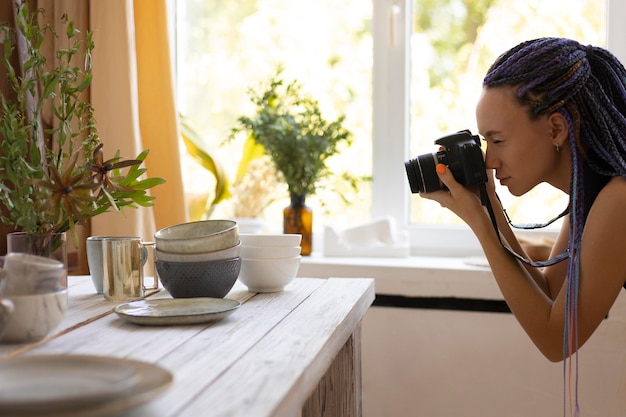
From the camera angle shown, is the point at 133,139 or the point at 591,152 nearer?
the point at 591,152

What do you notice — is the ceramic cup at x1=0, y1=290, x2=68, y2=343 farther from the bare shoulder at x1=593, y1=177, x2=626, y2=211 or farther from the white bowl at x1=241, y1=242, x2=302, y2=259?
the bare shoulder at x1=593, y1=177, x2=626, y2=211

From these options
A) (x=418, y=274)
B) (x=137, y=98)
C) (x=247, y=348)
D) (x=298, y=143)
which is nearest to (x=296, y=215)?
(x=298, y=143)

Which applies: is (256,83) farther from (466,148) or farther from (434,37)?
(466,148)

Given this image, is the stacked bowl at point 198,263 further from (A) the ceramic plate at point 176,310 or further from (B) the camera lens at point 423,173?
(B) the camera lens at point 423,173

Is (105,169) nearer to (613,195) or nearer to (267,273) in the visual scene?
(267,273)

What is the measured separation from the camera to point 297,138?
7.57ft

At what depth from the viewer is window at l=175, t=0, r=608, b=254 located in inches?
95.3

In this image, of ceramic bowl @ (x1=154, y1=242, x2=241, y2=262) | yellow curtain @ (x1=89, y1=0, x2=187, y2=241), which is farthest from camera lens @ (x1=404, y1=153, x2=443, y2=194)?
yellow curtain @ (x1=89, y1=0, x2=187, y2=241)

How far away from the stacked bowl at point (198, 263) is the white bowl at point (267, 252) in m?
0.11

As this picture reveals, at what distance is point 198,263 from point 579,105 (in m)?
0.72

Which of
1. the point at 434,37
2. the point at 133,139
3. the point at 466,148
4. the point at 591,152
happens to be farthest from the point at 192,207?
the point at 591,152

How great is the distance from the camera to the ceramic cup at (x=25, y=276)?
94 cm

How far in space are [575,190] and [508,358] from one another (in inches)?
34.3

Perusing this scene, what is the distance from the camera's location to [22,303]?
3.12ft
